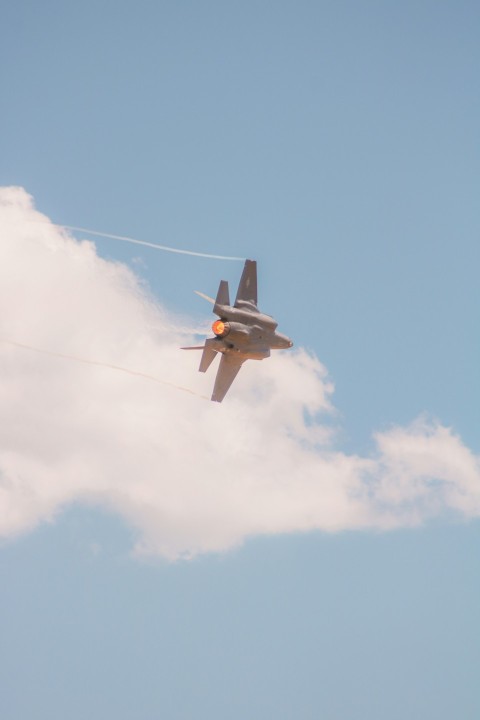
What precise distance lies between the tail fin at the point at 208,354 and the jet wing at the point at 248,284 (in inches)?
162

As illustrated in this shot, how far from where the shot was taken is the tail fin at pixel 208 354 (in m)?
66.6

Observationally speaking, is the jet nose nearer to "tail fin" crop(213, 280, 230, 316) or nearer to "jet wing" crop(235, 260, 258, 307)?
"jet wing" crop(235, 260, 258, 307)

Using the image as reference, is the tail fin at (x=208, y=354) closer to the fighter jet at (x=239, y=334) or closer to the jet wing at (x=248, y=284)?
the fighter jet at (x=239, y=334)

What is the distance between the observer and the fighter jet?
66000mm

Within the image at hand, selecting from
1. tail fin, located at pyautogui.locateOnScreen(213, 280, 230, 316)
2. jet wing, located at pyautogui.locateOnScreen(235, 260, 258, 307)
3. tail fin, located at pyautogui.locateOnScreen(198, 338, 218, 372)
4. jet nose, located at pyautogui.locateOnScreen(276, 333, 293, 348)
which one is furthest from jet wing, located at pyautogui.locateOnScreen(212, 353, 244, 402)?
tail fin, located at pyautogui.locateOnScreen(213, 280, 230, 316)

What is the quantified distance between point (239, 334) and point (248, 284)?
15.2 feet

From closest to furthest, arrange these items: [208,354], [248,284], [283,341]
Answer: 1. [208,354]
2. [248,284]
3. [283,341]

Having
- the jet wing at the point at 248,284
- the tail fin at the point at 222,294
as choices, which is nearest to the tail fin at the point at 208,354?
the tail fin at the point at 222,294

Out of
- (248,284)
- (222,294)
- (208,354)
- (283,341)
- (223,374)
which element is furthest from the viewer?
(223,374)

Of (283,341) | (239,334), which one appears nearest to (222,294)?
(239,334)

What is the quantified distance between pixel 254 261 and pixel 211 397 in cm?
1138

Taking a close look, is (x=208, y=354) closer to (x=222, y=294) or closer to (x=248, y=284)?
(x=222, y=294)

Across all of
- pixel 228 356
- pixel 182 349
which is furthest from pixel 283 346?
pixel 182 349

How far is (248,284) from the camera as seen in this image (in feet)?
226
